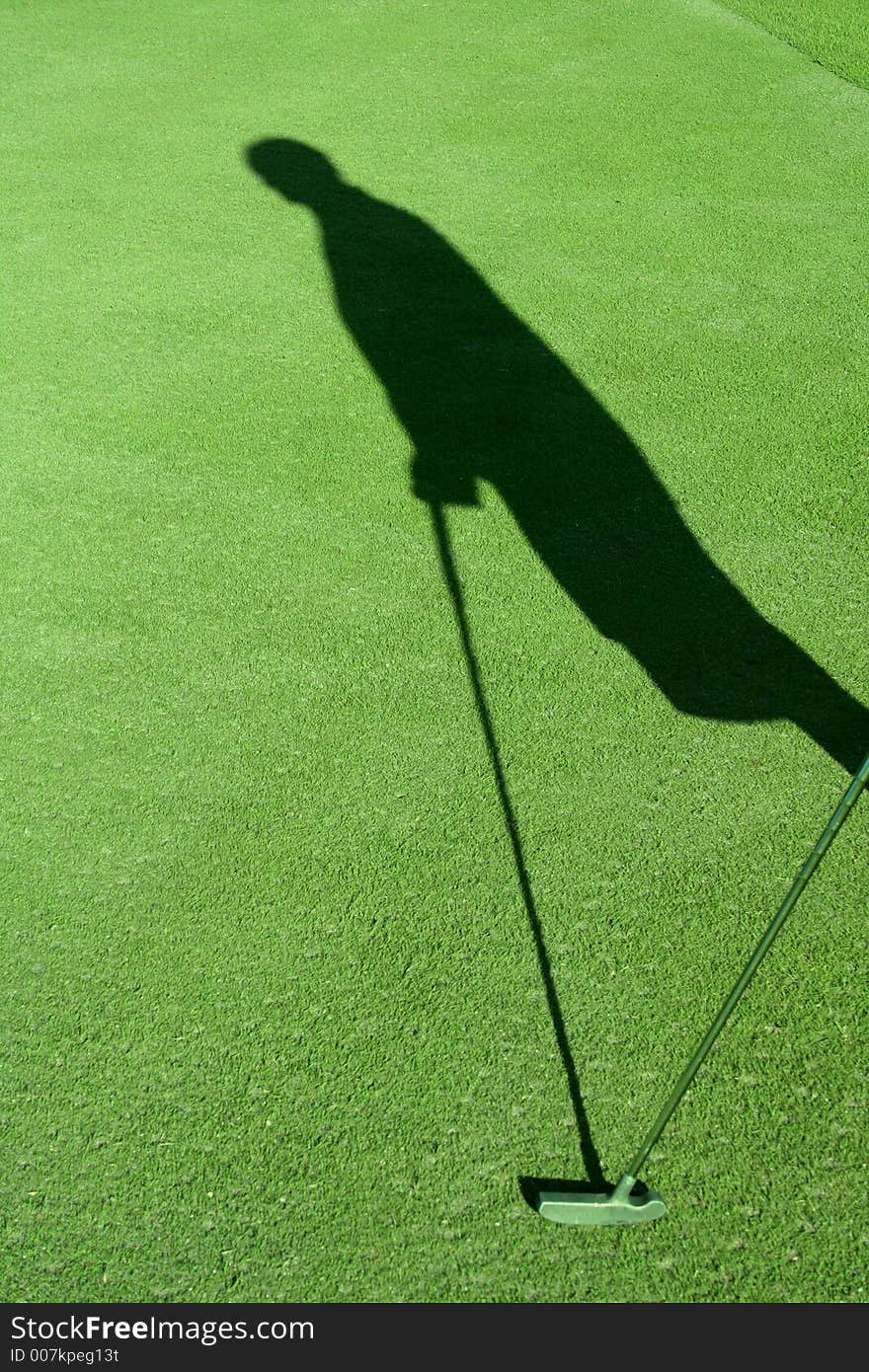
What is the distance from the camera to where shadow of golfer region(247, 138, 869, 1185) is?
3.78m

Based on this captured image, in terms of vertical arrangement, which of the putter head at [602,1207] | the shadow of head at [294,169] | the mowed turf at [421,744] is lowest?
the putter head at [602,1207]

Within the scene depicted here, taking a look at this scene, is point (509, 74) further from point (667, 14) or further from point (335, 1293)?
point (335, 1293)

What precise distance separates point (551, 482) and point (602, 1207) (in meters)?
2.88

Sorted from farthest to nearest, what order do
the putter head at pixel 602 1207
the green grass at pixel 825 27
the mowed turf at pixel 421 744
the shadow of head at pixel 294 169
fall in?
the green grass at pixel 825 27 < the shadow of head at pixel 294 169 < the mowed turf at pixel 421 744 < the putter head at pixel 602 1207

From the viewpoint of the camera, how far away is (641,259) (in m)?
6.21

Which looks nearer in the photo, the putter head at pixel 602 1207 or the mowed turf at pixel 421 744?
the putter head at pixel 602 1207

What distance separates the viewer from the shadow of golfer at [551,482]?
3783 mm

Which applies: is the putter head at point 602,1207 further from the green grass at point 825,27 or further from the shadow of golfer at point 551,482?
the green grass at point 825,27

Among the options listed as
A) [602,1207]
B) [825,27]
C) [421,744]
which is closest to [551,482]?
[421,744]

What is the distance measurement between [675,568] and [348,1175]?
2.43 m

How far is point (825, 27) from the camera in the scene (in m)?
8.96

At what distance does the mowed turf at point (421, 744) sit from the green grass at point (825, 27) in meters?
1.79

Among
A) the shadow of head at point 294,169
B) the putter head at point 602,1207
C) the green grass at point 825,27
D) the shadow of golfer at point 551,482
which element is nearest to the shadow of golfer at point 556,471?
the shadow of golfer at point 551,482
